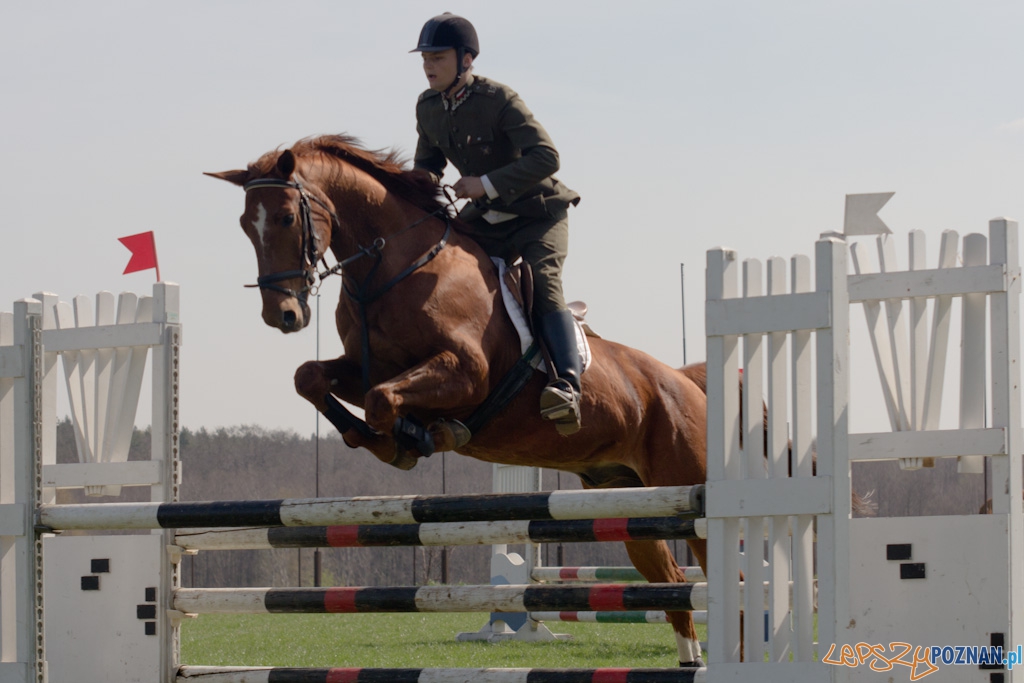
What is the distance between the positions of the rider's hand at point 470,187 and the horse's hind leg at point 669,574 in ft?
6.00

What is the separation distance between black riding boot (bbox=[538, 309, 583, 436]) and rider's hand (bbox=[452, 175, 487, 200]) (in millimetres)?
582

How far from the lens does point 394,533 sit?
4.19 metres

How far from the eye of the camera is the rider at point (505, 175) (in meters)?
5.12

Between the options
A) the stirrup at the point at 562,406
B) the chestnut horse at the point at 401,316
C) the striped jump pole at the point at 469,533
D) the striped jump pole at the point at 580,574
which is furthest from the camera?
the striped jump pole at the point at 580,574

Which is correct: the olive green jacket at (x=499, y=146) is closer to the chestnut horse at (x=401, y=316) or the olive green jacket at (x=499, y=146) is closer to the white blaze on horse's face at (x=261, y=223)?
the chestnut horse at (x=401, y=316)

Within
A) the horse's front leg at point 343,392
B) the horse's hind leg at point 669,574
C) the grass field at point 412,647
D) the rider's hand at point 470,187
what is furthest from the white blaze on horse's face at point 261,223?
the grass field at point 412,647

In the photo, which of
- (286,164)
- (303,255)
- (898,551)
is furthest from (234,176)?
(898,551)

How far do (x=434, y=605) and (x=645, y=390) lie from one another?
1.94m

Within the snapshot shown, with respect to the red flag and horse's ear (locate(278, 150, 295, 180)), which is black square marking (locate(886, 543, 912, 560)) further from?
the red flag

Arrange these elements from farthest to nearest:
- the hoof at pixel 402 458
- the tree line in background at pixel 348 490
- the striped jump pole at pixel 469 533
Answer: the tree line in background at pixel 348 490 < the hoof at pixel 402 458 < the striped jump pole at pixel 469 533

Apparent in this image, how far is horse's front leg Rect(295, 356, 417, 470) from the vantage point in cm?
480

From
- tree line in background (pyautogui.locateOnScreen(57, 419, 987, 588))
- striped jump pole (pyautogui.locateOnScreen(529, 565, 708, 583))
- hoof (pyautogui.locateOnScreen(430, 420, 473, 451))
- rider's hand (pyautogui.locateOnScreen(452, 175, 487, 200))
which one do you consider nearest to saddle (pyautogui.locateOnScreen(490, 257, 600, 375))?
rider's hand (pyautogui.locateOnScreen(452, 175, 487, 200))

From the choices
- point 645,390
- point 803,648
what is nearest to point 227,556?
point 645,390

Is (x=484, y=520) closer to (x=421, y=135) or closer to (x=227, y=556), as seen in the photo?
(x=421, y=135)
